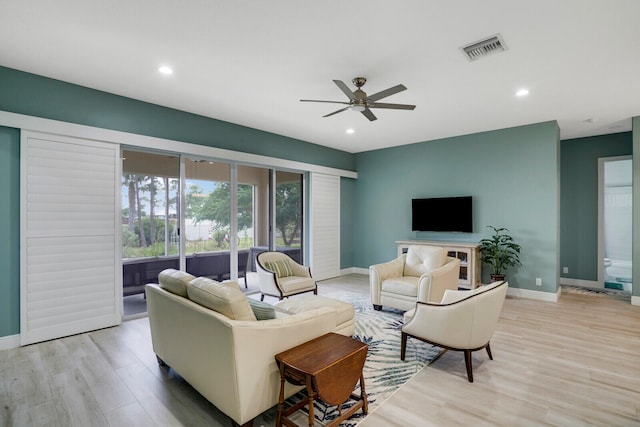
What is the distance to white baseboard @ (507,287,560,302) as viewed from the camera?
4938 millimetres

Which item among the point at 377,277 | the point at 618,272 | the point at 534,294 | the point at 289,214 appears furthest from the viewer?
the point at 289,214

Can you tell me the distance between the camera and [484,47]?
8.94 feet

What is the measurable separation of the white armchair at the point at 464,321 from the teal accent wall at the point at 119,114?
3829 mm

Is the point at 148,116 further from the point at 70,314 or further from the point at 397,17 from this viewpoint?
the point at 397,17

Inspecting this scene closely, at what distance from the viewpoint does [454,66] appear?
10.2 ft

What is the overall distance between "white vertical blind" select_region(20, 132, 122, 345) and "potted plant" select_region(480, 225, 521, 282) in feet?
18.1

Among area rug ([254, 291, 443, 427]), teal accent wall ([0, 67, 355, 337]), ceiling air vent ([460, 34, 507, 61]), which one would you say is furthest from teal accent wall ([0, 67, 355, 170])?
ceiling air vent ([460, 34, 507, 61])

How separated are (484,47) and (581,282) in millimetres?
5478

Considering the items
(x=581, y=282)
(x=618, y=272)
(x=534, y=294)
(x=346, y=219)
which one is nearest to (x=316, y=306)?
(x=534, y=294)

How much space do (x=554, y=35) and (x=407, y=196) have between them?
163 inches

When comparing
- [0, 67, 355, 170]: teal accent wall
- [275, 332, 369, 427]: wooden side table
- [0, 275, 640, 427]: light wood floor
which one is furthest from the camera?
[0, 67, 355, 170]: teal accent wall

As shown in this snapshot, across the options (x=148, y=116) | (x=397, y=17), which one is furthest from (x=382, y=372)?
(x=148, y=116)

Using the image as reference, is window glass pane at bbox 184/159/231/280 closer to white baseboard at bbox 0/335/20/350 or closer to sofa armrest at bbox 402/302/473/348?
white baseboard at bbox 0/335/20/350

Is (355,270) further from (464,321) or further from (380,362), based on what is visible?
(464,321)
